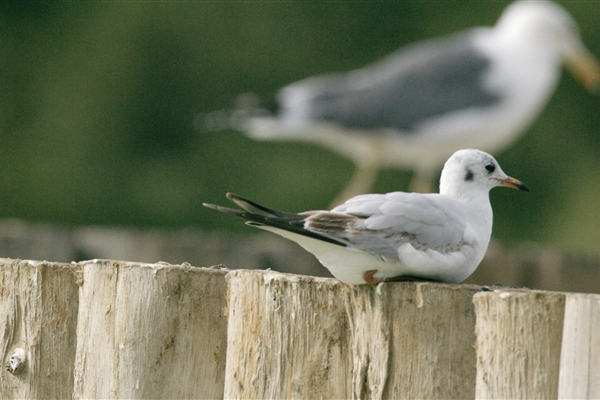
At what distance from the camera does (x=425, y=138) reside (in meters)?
8.52

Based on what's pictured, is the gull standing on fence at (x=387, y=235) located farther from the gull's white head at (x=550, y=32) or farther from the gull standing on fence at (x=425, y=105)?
the gull's white head at (x=550, y=32)

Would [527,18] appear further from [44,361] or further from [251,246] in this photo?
[44,361]

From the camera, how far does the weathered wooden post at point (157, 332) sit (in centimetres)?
275

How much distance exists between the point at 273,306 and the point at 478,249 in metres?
0.60

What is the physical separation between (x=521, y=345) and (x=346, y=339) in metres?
0.46

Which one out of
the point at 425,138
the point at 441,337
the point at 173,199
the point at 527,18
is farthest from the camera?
the point at 173,199

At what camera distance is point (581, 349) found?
2.18 meters

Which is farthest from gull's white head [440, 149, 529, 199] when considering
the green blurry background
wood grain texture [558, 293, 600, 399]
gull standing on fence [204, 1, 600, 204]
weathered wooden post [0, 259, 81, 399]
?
the green blurry background

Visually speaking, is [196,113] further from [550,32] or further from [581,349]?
[581,349]

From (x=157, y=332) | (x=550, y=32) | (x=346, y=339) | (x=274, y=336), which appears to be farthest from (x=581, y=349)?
(x=550, y=32)

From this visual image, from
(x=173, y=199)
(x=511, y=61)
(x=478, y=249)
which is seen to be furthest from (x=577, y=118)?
(x=478, y=249)

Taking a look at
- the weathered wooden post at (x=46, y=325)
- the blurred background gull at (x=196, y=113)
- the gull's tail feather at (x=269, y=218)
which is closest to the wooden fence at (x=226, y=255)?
the weathered wooden post at (x=46, y=325)

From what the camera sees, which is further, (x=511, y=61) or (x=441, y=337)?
(x=511, y=61)

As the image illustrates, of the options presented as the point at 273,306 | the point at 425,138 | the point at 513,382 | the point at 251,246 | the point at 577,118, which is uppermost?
the point at 577,118
